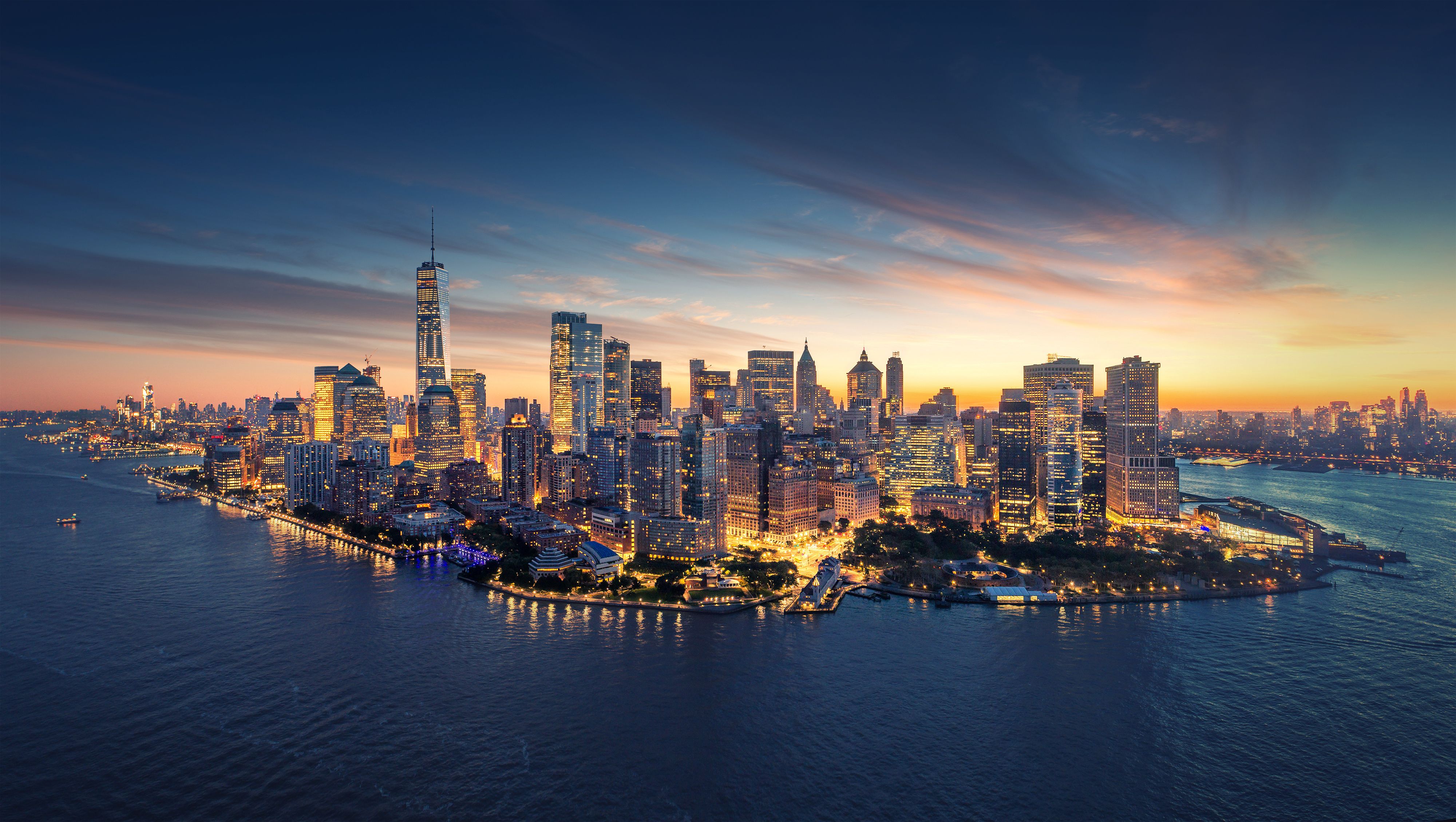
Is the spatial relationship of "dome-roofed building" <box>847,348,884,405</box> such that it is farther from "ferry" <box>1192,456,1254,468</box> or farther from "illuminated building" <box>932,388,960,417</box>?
"ferry" <box>1192,456,1254,468</box>

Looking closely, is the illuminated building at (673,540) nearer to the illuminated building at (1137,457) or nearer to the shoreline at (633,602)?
the shoreline at (633,602)

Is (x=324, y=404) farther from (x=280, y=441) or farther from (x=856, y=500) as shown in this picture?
(x=856, y=500)

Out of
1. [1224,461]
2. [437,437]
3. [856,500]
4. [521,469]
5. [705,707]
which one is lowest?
[705,707]

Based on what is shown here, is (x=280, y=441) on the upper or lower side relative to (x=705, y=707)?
upper

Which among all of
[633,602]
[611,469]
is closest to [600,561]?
[633,602]

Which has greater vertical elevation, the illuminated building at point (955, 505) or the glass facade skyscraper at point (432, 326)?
the glass facade skyscraper at point (432, 326)

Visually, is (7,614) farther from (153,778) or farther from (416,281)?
(416,281)

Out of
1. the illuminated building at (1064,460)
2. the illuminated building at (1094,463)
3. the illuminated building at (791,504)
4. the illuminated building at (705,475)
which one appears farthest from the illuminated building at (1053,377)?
the illuminated building at (705,475)
